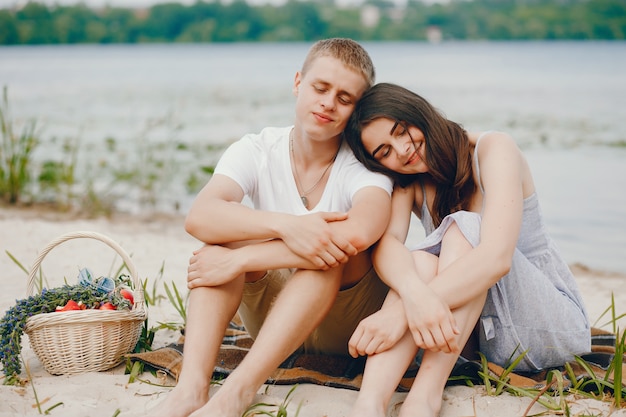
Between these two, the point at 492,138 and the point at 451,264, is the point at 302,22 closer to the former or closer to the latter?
the point at 492,138

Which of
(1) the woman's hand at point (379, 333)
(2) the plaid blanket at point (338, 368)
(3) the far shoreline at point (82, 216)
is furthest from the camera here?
(3) the far shoreline at point (82, 216)

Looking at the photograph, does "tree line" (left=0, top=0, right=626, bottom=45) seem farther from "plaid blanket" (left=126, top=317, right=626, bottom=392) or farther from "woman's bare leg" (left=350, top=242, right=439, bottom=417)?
A: "woman's bare leg" (left=350, top=242, right=439, bottom=417)

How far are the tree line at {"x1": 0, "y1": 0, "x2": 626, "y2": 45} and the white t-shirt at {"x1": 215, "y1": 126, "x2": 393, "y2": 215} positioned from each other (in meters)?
26.5

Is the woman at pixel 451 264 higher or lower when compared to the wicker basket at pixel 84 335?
higher

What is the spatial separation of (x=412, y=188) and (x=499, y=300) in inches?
23.8

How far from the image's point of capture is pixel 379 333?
2408 mm

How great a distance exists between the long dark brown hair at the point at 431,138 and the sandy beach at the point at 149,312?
0.79m

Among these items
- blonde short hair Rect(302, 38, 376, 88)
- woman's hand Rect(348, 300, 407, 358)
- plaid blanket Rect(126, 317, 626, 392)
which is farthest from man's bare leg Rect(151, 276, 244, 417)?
Result: blonde short hair Rect(302, 38, 376, 88)

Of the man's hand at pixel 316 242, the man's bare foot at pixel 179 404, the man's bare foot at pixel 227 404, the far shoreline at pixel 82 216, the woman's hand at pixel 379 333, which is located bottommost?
the far shoreline at pixel 82 216

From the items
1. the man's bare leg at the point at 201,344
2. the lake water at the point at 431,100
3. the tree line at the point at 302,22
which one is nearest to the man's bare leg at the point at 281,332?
the man's bare leg at the point at 201,344

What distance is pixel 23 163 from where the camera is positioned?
6102 millimetres

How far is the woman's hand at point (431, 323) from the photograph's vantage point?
2.36m

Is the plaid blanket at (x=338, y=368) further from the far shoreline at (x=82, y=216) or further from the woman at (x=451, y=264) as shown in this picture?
the far shoreline at (x=82, y=216)

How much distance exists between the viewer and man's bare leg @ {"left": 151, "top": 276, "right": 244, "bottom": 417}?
2365 mm
